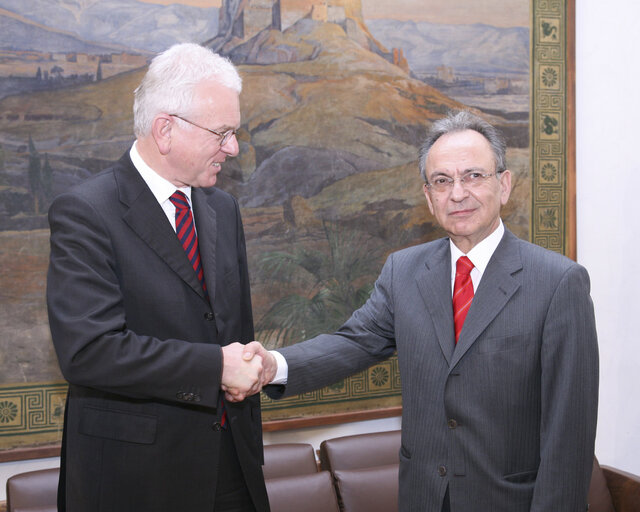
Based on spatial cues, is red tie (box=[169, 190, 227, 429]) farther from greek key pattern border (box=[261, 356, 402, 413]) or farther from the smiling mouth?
greek key pattern border (box=[261, 356, 402, 413])

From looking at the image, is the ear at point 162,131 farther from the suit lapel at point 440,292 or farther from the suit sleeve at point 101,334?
the suit lapel at point 440,292

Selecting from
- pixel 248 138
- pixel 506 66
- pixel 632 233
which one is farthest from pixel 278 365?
pixel 632 233

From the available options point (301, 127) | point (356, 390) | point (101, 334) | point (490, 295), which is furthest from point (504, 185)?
point (356, 390)

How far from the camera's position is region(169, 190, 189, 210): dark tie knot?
2.14m

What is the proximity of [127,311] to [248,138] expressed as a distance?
180cm

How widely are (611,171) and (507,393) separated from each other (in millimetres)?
2813

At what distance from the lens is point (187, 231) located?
214 centimetres

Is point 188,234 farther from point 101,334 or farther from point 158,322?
point 101,334

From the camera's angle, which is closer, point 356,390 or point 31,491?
point 31,491

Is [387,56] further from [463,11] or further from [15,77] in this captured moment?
[15,77]

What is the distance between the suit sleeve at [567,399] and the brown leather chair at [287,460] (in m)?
1.76

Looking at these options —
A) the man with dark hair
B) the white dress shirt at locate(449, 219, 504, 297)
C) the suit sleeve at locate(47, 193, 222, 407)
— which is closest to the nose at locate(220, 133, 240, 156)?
the suit sleeve at locate(47, 193, 222, 407)

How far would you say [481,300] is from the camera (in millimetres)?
1973

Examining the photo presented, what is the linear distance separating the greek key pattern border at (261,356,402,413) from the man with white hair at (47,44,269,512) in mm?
1499
